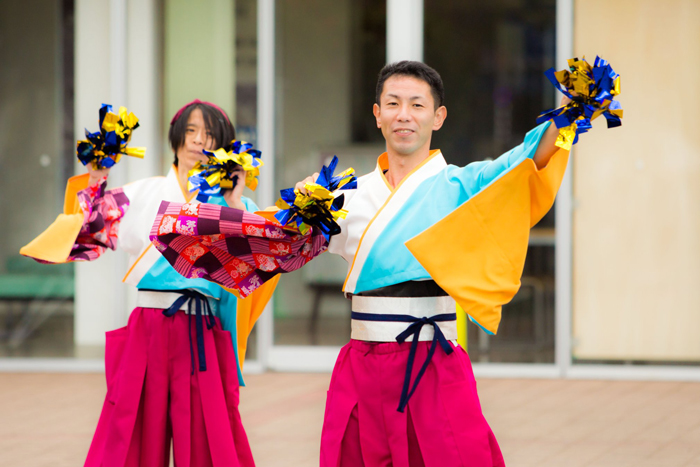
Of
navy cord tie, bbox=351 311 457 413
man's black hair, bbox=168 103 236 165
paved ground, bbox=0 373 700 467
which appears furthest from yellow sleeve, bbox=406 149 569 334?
paved ground, bbox=0 373 700 467

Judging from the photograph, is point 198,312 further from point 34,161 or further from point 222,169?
point 34,161

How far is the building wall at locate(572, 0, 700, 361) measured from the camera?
590 cm

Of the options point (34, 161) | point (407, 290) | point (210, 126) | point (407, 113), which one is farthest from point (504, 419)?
point (34, 161)

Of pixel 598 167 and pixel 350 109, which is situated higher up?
pixel 350 109

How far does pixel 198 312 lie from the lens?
9.92 feet

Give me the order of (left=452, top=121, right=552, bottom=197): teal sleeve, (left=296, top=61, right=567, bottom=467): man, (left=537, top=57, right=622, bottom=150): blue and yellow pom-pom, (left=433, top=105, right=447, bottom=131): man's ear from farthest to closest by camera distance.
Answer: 1. (left=433, top=105, right=447, bottom=131): man's ear
2. (left=296, top=61, right=567, bottom=467): man
3. (left=452, top=121, right=552, bottom=197): teal sleeve
4. (left=537, top=57, right=622, bottom=150): blue and yellow pom-pom

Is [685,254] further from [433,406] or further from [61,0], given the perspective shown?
[61,0]

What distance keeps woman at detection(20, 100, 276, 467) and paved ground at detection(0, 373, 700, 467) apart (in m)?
0.92

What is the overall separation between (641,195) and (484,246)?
4269 millimetres

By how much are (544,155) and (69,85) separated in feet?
17.5

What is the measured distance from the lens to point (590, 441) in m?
4.26

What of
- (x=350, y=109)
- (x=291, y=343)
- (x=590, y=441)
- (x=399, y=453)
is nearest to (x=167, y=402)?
(x=399, y=453)

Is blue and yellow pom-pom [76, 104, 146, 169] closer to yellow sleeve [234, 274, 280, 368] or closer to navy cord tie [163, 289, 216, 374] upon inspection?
navy cord tie [163, 289, 216, 374]

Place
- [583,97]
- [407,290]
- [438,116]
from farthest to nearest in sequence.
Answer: [438,116] → [407,290] → [583,97]
